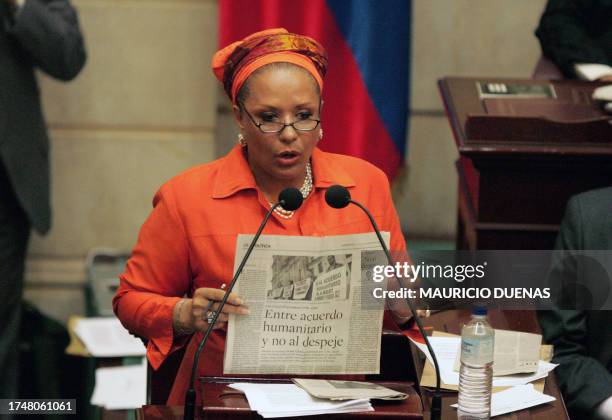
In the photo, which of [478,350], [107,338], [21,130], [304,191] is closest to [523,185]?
[304,191]

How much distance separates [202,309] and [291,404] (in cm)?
33

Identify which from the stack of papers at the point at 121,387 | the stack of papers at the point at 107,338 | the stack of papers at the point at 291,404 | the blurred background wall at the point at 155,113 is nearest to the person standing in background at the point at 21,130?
the stack of papers at the point at 107,338

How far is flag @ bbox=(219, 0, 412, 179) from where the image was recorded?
14.1 ft

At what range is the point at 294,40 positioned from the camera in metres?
2.60

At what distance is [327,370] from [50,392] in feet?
8.00

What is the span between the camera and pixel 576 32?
12.1ft

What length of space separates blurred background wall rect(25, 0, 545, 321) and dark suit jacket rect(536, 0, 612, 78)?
3.09 ft

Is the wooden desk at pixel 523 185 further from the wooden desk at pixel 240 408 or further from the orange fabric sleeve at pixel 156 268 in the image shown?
the wooden desk at pixel 240 408

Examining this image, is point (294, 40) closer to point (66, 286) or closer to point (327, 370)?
point (327, 370)

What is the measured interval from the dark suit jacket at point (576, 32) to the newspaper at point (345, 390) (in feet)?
6.17

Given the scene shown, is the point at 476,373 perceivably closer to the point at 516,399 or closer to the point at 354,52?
the point at 516,399

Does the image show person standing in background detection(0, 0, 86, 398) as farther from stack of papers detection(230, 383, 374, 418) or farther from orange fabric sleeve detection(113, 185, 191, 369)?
stack of papers detection(230, 383, 374, 418)

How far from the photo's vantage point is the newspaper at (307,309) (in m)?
2.08

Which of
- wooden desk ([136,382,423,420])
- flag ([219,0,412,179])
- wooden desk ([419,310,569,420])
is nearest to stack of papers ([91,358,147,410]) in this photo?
wooden desk ([419,310,569,420])
